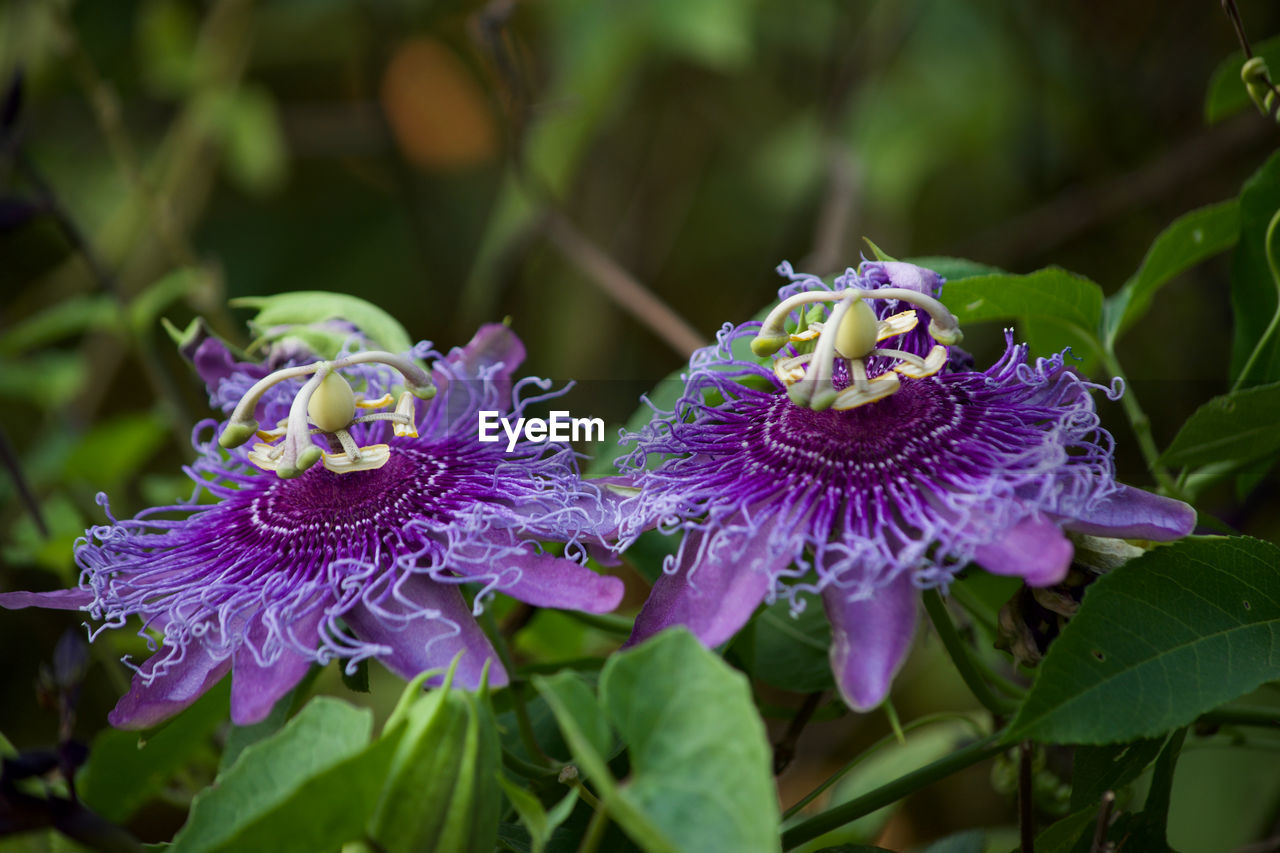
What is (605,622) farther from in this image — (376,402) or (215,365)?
(215,365)

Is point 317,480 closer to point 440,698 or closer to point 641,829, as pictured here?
point 440,698

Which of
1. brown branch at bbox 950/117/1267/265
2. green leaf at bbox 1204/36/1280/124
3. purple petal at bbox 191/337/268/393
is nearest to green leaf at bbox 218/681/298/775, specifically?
purple petal at bbox 191/337/268/393

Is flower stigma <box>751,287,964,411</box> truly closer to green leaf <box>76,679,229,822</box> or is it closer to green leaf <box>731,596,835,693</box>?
green leaf <box>731,596,835,693</box>

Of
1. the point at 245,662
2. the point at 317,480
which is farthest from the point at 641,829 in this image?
the point at 317,480

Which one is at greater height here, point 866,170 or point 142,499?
point 866,170

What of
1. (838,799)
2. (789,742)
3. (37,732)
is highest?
(789,742)

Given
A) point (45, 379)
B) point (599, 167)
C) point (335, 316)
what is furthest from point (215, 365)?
point (599, 167)

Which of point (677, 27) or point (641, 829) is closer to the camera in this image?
point (641, 829)
